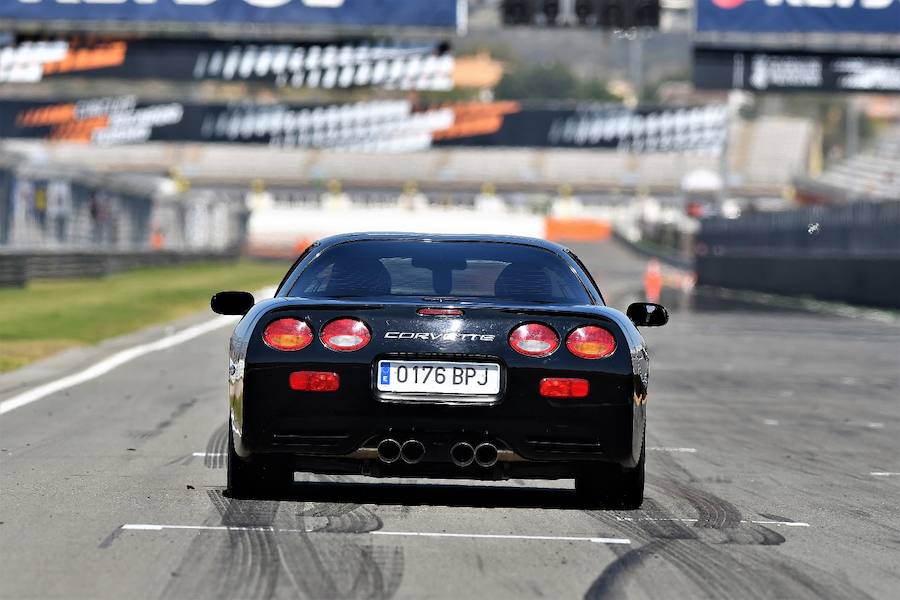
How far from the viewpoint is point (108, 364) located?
16.4 metres

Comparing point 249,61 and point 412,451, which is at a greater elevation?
point 249,61

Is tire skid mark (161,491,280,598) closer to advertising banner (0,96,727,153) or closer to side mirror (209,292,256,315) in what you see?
side mirror (209,292,256,315)

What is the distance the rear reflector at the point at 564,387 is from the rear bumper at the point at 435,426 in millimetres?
26

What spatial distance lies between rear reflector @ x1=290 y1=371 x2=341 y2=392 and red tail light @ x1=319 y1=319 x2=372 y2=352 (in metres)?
0.11

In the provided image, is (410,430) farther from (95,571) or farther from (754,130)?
(754,130)

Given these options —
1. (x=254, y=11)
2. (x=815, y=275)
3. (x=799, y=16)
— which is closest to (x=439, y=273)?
(x=254, y=11)

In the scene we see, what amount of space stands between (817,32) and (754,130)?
3308 inches

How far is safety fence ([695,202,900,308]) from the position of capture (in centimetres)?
3191

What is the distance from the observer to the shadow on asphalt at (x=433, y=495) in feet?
25.1

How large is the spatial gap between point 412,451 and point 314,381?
48 centimetres

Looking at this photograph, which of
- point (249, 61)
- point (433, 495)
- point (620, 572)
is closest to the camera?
point (620, 572)

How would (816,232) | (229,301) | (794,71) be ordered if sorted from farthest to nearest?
1. (816,232)
2. (794,71)
3. (229,301)

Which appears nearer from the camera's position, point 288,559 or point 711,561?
point 288,559

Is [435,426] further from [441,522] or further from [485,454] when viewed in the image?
[441,522]
